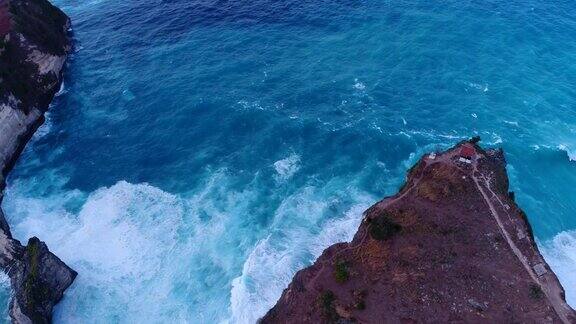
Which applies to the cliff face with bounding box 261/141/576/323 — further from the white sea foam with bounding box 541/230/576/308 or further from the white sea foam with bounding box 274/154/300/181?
the white sea foam with bounding box 274/154/300/181

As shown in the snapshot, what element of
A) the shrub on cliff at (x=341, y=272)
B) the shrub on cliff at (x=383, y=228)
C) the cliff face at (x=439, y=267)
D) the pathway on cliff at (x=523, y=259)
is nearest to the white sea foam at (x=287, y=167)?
the cliff face at (x=439, y=267)

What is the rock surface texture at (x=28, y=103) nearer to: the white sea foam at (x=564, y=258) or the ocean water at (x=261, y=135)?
the ocean water at (x=261, y=135)

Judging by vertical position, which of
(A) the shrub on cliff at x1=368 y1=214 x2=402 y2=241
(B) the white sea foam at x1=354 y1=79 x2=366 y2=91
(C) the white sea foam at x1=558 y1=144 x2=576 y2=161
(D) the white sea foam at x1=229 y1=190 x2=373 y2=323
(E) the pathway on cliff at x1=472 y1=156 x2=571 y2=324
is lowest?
(C) the white sea foam at x1=558 y1=144 x2=576 y2=161

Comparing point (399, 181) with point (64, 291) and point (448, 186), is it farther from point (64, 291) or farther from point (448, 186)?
point (64, 291)

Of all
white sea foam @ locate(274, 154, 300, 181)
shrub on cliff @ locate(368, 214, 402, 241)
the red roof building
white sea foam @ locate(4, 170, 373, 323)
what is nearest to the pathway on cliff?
the red roof building

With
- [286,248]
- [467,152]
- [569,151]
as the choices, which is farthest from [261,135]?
[569,151]

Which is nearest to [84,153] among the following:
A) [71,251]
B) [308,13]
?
[71,251]
